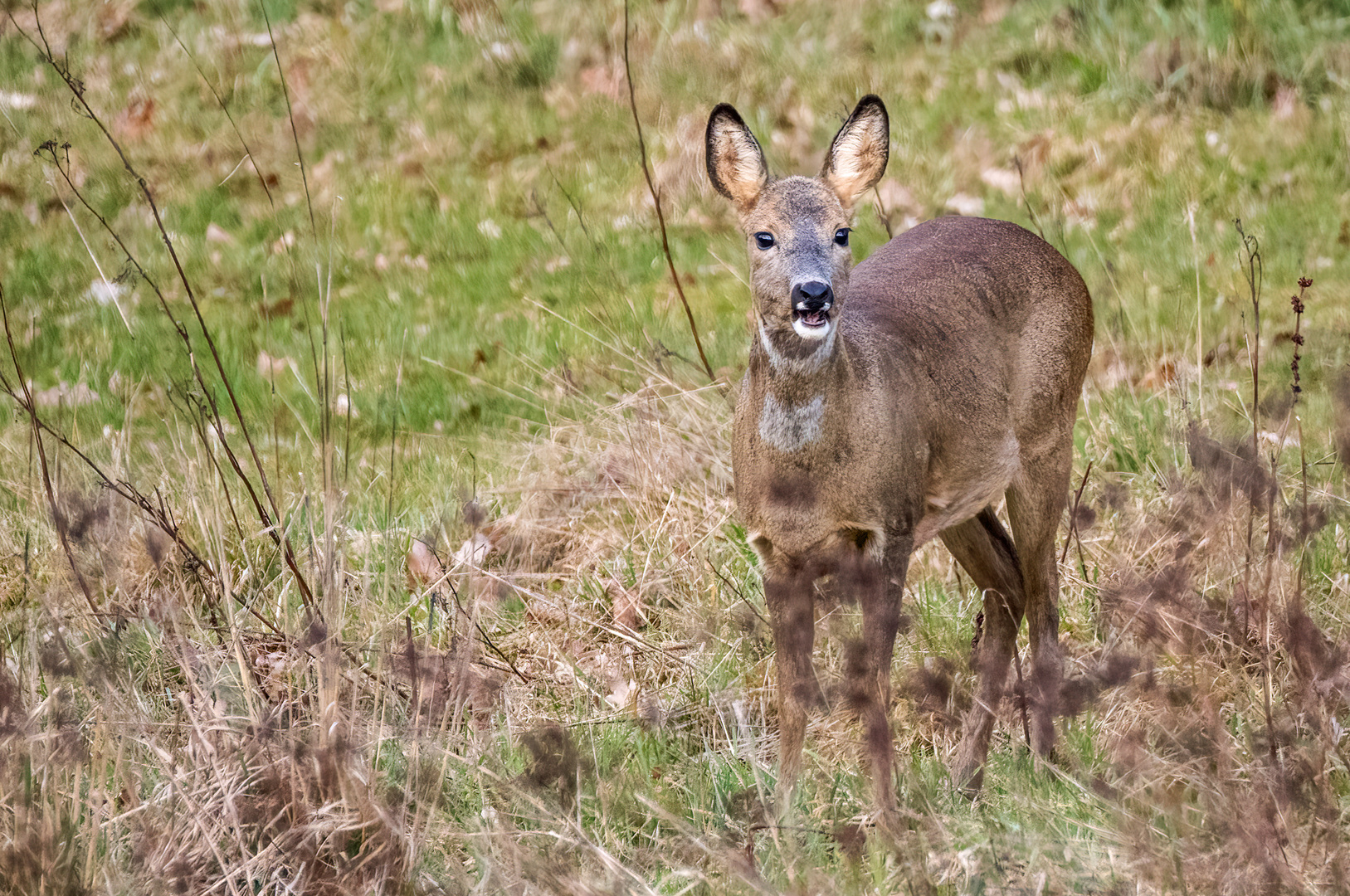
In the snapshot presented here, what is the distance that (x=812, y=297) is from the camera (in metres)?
3.56

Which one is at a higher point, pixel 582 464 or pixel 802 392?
pixel 802 392

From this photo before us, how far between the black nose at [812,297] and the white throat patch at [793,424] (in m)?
0.29

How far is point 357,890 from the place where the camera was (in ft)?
11.0

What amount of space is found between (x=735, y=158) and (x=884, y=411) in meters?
0.76

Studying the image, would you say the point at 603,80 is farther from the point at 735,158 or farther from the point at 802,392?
the point at 802,392

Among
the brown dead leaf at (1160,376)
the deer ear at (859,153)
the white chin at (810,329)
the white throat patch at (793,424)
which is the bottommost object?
the brown dead leaf at (1160,376)

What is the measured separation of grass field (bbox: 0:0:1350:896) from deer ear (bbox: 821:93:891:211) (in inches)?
39.5

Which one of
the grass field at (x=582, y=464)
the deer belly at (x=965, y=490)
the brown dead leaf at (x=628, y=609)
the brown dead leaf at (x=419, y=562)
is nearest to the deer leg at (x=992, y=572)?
Answer: the grass field at (x=582, y=464)

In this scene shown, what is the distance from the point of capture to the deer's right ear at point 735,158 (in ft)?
12.9

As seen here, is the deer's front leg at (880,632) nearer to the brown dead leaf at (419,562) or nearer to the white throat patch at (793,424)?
the white throat patch at (793,424)

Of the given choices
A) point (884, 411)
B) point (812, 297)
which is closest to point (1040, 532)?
point (884, 411)

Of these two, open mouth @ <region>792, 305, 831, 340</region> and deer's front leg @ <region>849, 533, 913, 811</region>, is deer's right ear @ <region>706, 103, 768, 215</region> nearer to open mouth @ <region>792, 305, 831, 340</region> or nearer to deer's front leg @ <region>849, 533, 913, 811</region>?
open mouth @ <region>792, 305, 831, 340</region>

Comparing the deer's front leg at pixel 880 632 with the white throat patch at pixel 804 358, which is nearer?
the deer's front leg at pixel 880 632

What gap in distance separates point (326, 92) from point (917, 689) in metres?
9.92
